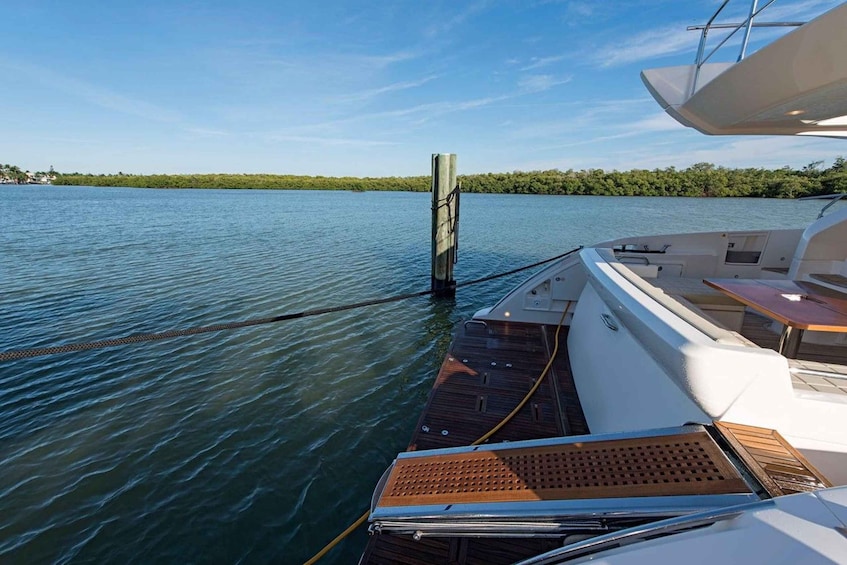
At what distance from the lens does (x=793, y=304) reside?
93.8 inches

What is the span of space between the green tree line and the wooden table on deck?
14287 millimetres

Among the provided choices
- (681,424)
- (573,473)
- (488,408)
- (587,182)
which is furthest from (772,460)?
(587,182)

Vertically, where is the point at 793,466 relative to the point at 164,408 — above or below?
above

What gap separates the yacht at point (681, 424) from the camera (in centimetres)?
116

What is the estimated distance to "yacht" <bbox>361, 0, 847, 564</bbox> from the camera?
1.16m

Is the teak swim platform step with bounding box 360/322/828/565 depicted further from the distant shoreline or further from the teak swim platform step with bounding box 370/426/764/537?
the distant shoreline

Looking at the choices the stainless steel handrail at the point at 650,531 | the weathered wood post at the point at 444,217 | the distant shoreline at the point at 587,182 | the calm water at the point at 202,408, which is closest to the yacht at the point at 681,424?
the stainless steel handrail at the point at 650,531

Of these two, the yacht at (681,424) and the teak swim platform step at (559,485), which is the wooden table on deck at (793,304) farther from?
the teak swim platform step at (559,485)

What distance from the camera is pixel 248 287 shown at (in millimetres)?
9430

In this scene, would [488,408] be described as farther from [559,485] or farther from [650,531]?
[650,531]

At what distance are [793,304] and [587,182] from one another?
6370cm

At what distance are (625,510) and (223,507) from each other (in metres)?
3.48

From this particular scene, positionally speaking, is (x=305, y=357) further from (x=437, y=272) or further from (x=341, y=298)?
(x=437, y=272)

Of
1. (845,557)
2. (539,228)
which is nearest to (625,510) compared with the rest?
(845,557)
